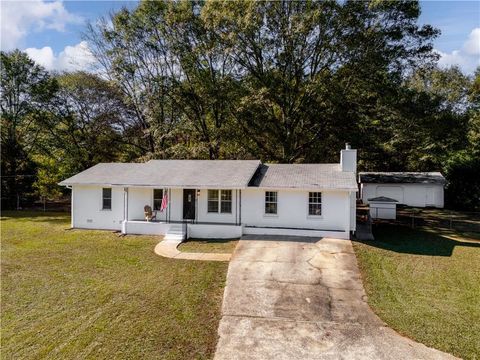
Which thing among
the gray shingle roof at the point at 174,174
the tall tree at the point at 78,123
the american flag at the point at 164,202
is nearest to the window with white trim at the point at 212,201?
the gray shingle roof at the point at 174,174

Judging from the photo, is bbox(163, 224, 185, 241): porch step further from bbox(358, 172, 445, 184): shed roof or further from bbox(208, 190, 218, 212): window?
bbox(358, 172, 445, 184): shed roof

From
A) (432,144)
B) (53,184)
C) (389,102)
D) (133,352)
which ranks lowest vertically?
(133,352)

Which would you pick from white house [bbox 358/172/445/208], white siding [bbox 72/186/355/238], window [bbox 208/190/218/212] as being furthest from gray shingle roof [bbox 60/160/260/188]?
white house [bbox 358/172/445/208]

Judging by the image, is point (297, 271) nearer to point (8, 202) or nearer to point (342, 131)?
point (342, 131)

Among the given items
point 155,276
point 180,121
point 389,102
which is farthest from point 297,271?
point 180,121

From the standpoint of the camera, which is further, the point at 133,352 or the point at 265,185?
the point at 265,185

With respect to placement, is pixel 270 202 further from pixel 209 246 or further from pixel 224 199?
pixel 209 246

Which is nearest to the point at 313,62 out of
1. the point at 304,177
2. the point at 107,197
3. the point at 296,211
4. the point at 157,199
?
the point at 304,177
